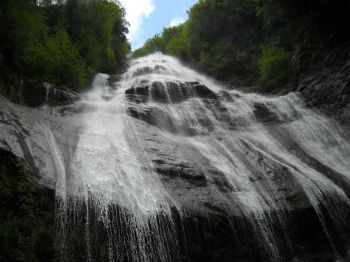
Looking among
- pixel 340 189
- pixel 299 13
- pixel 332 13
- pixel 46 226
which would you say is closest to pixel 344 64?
pixel 332 13

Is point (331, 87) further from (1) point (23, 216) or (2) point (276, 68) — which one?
(1) point (23, 216)

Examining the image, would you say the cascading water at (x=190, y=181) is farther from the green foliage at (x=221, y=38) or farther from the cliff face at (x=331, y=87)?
the green foliage at (x=221, y=38)

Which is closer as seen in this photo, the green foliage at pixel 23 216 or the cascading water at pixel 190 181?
the green foliage at pixel 23 216

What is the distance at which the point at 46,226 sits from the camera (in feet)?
20.1

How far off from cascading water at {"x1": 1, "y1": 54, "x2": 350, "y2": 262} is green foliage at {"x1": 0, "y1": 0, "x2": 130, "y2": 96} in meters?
2.37

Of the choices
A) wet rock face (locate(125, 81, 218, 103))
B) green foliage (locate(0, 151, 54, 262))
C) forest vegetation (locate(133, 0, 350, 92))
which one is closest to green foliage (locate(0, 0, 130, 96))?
wet rock face (locate(125, 81, 218, 103))

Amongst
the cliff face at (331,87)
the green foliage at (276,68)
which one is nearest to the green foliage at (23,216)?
the cliff face at (331,87)

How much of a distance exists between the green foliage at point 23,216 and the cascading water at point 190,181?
0.91 ft

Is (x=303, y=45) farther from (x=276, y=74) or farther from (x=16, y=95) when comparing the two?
(x=16, y=95)

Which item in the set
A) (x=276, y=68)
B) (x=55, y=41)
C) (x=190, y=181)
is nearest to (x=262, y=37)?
(x=276, y=68)

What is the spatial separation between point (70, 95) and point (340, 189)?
34.0ft

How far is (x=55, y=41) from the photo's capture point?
14992 mm

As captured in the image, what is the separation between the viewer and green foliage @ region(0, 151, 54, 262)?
545 cm

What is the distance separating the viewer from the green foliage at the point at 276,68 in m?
16.6
